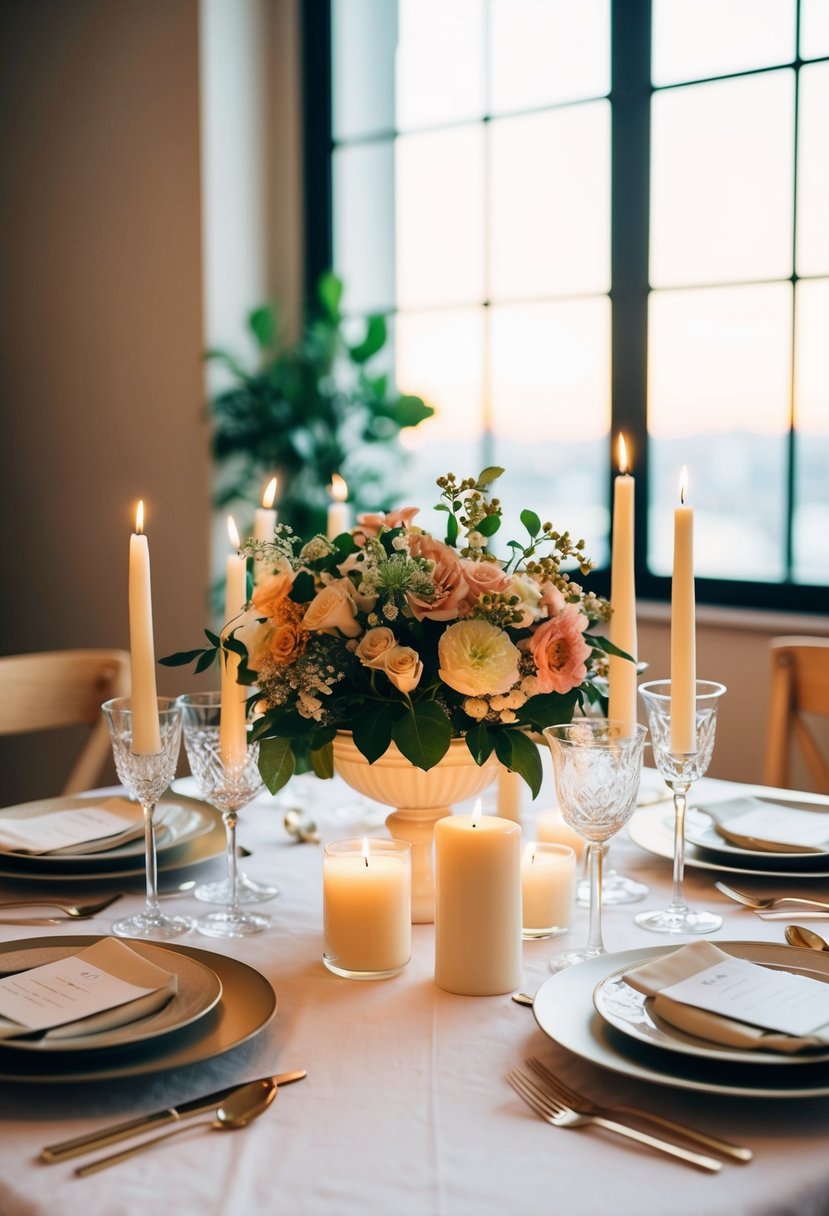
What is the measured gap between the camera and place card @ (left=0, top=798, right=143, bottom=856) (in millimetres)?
1399

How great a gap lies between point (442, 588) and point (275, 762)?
239 mm

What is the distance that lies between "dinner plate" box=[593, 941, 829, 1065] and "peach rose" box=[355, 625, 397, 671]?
0.35m

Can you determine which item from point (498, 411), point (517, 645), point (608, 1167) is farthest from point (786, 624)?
point (608, 1167)

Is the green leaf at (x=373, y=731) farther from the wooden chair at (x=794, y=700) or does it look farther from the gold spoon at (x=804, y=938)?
the wooden chair at (x=794, y=700)

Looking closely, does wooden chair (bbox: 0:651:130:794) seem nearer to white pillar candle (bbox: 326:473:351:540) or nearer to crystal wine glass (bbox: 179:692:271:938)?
white pillar candle (bbox: 326:473:351:540)

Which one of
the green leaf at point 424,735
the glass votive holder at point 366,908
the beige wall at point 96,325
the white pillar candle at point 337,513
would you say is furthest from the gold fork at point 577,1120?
the beige wall at point 96,325

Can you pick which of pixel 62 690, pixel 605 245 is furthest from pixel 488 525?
pixel 605 245

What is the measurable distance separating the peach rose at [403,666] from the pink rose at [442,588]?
48mm

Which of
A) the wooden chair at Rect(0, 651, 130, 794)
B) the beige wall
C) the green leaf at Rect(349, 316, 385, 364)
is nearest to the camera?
the wooden chair at Rect(0, 651, 130, 794)

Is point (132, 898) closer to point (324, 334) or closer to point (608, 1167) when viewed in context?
point (608, 1167)

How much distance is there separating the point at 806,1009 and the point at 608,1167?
210 millimetres

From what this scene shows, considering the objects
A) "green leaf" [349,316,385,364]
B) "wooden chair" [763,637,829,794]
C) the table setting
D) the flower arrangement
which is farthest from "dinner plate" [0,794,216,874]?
"green leaf" [349,316,385,364]

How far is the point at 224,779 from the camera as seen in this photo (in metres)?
1.25

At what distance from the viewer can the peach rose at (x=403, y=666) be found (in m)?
1.16
